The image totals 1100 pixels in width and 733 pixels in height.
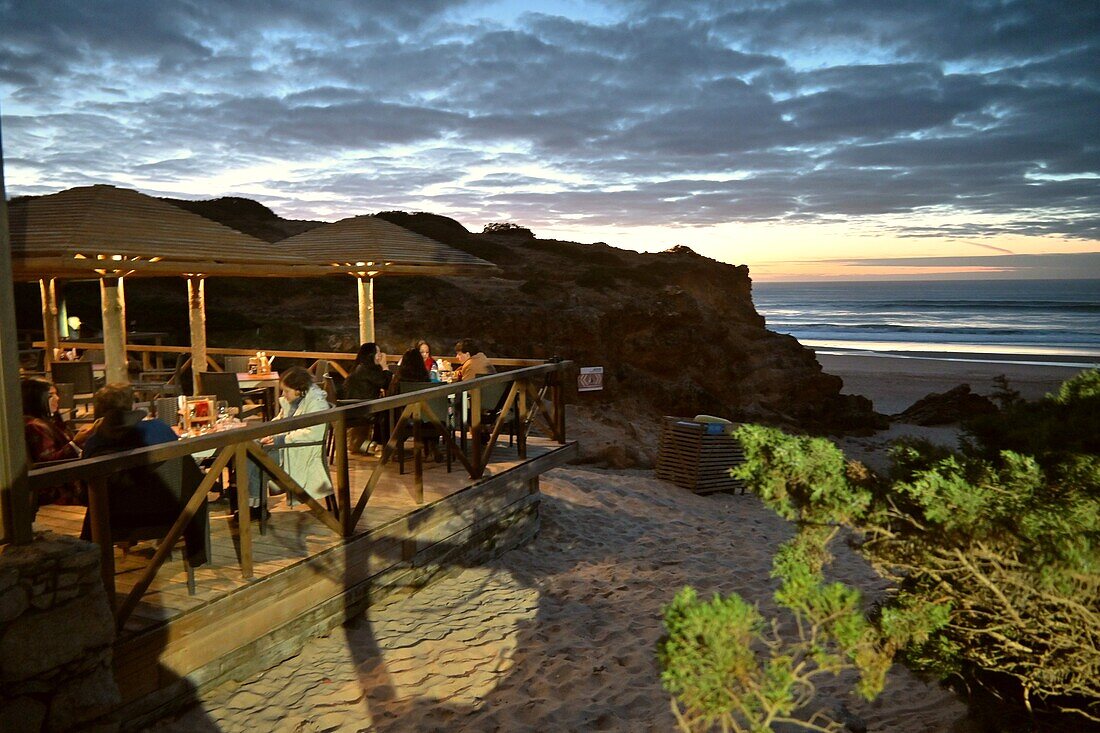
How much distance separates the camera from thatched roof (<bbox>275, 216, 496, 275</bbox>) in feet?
27.1

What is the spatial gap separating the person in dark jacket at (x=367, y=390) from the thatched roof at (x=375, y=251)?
1.20 meters

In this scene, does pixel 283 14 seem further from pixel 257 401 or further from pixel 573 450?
pixel 573 450

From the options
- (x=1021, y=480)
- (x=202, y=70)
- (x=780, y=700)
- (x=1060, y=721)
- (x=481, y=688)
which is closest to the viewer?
(x=780, y=700)

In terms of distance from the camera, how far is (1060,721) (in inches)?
124

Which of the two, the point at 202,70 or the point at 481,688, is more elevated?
the point at 202,70

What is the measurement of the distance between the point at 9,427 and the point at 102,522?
676 millimetres

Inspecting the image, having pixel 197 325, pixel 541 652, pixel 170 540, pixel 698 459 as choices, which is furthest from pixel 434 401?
pixel 698 459

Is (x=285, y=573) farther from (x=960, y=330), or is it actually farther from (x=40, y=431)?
(x=960, y=330)

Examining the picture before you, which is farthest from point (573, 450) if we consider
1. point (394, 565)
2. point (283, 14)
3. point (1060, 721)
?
point (283, 14)

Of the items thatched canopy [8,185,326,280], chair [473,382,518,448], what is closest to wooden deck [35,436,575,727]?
chair [473,382,518,448]

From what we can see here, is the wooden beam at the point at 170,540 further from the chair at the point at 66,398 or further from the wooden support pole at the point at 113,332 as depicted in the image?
the chair at the point at 66,398

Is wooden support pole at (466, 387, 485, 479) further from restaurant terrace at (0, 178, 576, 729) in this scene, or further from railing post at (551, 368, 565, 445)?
railing post at (551, 368, 565, 445)

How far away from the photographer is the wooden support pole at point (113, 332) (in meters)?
6.29

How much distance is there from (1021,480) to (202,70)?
2097cm
